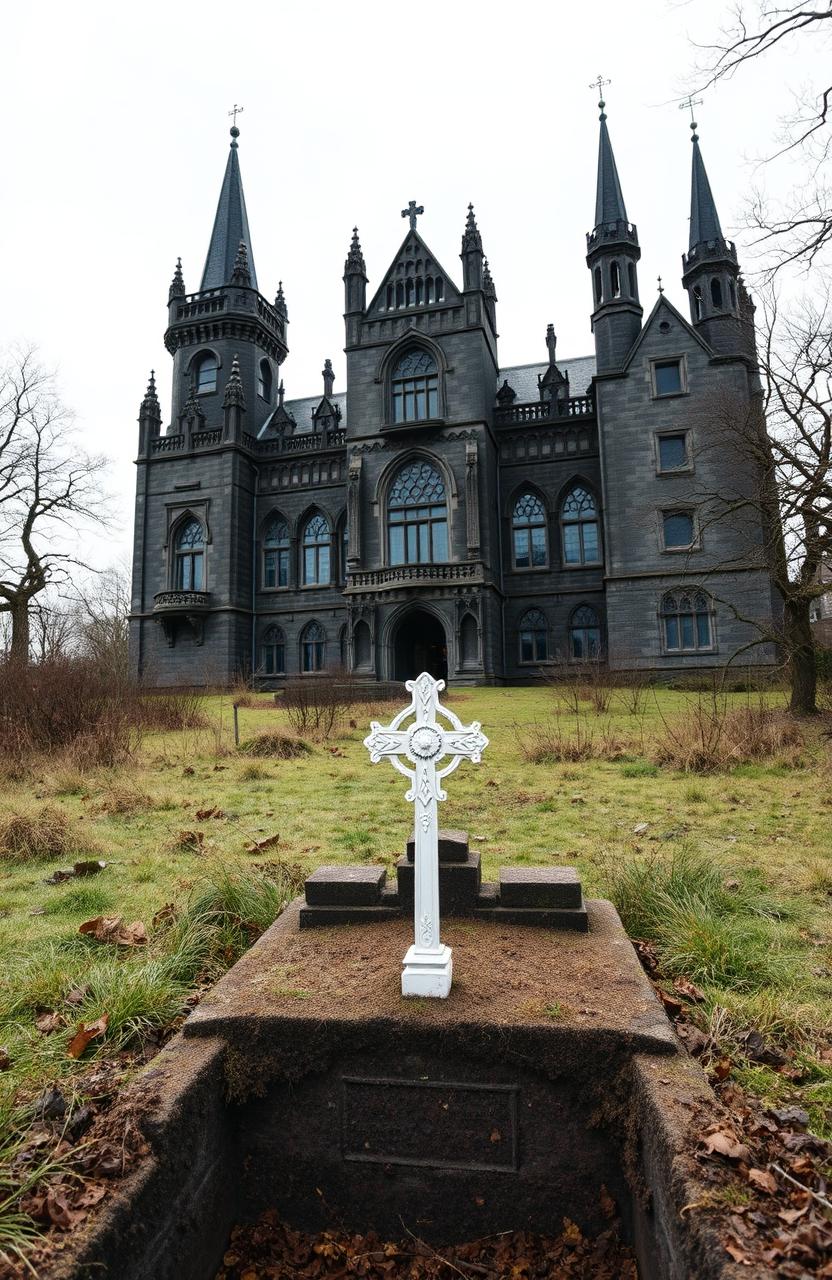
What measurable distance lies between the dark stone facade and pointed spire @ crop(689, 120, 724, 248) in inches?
3.9

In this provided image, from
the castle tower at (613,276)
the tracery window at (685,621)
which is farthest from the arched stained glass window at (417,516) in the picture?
the tracery window at (685,621)

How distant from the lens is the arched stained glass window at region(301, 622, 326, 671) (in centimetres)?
3328

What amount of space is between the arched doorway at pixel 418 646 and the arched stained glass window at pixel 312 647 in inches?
176

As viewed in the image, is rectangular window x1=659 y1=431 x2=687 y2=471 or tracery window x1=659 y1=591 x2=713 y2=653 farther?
rectangular window x1=659 y1=431 x2=687 y2=471

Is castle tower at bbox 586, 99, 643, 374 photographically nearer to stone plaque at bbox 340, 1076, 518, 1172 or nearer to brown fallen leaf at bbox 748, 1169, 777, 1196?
stone plaque at bbox 340, 1076, 518, 1172

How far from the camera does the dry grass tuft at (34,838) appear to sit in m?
6.28

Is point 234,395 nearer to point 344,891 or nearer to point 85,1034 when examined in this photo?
point 344,891

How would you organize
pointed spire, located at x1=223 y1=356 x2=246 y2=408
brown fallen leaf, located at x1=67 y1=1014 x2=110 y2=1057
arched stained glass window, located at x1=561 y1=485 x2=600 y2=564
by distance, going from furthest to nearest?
1. pointed spire, located at x1=223 y1=356 x2=246 y2=408
2. arched stained glass window, located at x1=561 y1=485 x2=600 y2=564
3. brown fallen leaf, located at x1=67 y1=1014 x2=110 y2=1057

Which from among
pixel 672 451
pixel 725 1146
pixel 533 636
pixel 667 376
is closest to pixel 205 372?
pixel 533 636

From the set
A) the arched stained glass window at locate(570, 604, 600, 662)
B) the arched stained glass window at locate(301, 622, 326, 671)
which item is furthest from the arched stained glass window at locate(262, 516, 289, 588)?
Result: the arched stained glass window at locate(570, 604, 600, 662)

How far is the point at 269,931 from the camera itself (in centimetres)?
382

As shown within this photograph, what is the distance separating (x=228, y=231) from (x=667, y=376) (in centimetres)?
2517

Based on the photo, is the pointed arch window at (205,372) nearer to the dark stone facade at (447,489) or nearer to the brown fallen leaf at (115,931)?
the dark stone facade at (447,489)

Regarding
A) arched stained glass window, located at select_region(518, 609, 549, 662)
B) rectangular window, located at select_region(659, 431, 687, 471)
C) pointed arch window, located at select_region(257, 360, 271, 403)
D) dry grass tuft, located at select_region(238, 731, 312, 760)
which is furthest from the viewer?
pointed arch window, located at select_region(257, 360, 271, 403)
